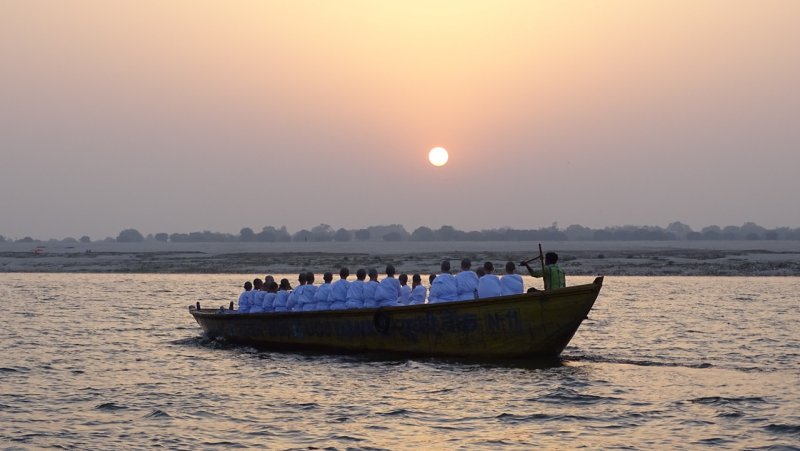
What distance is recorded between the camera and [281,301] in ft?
83.4

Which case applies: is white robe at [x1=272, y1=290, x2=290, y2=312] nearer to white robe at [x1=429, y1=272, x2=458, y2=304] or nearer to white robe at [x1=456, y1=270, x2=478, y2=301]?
white robe at [x1=429, y1=272, x2=458, y2=304]

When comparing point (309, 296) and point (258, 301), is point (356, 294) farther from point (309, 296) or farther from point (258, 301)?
point (258, 301)

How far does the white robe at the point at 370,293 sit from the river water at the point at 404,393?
5.10 ft

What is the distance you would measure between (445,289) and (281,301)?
554 centimetres

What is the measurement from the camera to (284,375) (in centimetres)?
2014

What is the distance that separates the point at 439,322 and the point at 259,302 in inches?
268

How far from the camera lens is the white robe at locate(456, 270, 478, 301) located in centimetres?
2134

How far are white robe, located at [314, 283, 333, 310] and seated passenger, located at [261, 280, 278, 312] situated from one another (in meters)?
1.63

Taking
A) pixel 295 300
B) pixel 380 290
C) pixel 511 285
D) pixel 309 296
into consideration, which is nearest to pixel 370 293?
pixel 380 290

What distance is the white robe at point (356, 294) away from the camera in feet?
77.0

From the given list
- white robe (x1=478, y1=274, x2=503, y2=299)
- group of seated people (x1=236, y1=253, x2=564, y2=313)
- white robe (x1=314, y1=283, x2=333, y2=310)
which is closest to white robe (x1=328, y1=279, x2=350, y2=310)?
group of seated people (x1=236, y1=253, x2=564, y2=313)

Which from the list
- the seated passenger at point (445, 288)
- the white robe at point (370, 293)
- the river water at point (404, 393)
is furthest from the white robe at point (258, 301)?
the seated passenger at point (445, 288)

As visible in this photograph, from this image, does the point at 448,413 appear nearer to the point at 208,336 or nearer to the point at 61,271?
the point at 208,336

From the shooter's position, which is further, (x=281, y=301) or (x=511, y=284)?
(x=281, y=301)
